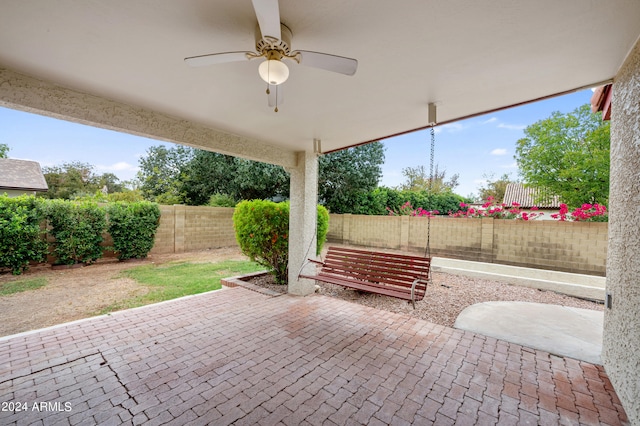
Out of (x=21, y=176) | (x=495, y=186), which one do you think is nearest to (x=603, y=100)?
(x=21, y=176)

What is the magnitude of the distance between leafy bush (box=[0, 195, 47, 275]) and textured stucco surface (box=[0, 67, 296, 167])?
5.58 m

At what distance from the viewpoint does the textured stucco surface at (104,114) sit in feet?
7.65

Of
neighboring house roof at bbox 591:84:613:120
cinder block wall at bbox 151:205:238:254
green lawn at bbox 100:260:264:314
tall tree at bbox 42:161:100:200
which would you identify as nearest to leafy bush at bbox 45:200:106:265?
green lawn at bbox 100:260:264:314

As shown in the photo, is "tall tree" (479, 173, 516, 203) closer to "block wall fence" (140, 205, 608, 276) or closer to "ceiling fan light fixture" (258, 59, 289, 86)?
"block wall fence" (140, 205, 608, 276)

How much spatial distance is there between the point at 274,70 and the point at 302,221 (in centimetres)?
332

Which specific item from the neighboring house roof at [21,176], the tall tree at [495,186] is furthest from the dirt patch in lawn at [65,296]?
the tall tree at [495,186]

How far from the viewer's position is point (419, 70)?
2303 millimetres

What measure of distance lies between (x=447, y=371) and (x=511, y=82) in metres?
2.85

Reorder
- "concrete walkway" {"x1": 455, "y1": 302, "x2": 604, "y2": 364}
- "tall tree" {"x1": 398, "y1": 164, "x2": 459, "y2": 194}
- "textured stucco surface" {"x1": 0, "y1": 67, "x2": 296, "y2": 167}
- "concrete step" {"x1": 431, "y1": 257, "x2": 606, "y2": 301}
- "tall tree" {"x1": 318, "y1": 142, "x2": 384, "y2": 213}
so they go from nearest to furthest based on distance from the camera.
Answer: "textured stucco surface" {"x1": 0, "y1": 67, "x2": 296, "y2": 167} → "concrete walkway" {"x1": 455, "y1": 302, "x2": 604, "y2": 364} → "concrete step" {"x1": 431, "y1": 257, "x2": 606, "y2": 301} → "tall tree" {"x1": 318, "y1": 142, "x2": 384, "y2": 213} → "tall tree" {"x1": 398, "y1": 164, "x2": 459, "y2": 194}

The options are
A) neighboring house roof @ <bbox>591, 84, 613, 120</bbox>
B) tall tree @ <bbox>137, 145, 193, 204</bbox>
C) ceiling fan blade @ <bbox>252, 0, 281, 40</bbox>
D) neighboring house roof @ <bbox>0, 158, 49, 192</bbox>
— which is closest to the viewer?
ceiling fan blade @ <bbox>252, 0, 281, 40</bbox>

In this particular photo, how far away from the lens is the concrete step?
5066 mm

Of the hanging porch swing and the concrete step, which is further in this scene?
the concrete step

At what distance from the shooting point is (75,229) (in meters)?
6.94

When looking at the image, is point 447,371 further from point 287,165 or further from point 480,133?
point 480,133
